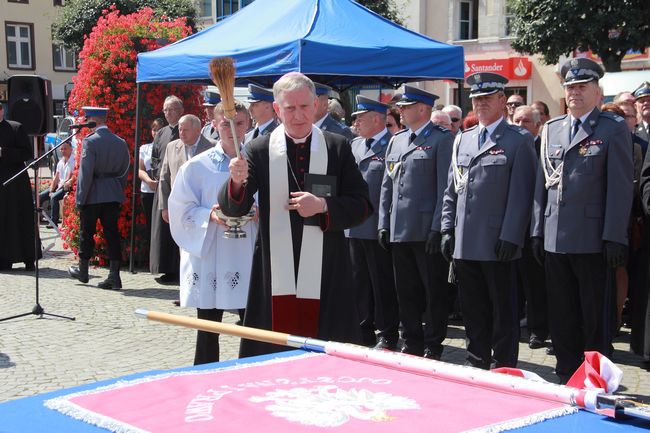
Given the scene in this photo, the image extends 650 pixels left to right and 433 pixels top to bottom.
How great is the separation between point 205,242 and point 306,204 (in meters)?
1.50

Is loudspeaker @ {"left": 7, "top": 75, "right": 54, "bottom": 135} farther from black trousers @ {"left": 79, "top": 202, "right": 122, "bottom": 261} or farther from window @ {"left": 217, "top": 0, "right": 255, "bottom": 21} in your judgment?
window @ {"left": 217, "top": 0, "right": 255, "bottom": 21}

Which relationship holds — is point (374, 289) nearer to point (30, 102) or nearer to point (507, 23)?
point (30, 102)

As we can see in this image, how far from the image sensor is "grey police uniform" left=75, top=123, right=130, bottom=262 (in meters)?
9.86

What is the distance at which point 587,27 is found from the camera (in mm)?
22750

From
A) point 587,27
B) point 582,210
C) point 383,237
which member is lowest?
point 383,237

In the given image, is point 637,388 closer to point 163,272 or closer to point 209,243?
point 209,243

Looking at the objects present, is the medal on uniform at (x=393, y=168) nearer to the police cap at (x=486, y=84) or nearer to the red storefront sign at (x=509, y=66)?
the police cap at (x=486, y=84)

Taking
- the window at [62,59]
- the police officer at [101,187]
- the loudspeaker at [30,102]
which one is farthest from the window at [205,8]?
the police officer at [101,187]

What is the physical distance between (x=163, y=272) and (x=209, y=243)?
5432 mm

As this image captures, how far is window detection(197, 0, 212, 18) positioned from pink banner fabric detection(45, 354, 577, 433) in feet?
130

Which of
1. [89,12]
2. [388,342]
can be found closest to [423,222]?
[388,342]

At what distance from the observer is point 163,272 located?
33.9 ft

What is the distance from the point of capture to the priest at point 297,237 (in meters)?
3.93

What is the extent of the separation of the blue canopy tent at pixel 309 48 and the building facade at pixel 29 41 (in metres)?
38.9
